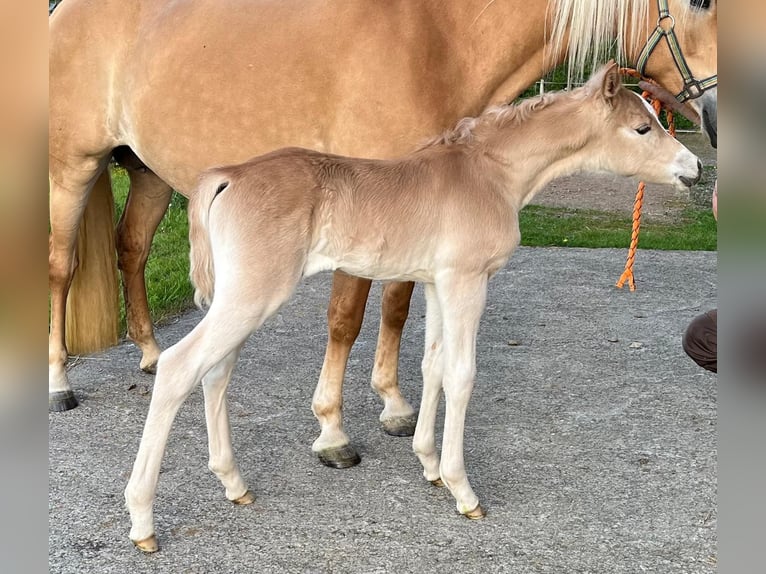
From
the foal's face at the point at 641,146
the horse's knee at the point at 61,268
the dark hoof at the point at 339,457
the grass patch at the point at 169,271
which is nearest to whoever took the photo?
the foal's face at the point at 641,146

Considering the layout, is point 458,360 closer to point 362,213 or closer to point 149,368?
point 362,213

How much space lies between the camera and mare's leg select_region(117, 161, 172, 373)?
15.0ft

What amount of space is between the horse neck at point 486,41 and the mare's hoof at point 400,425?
1.46m

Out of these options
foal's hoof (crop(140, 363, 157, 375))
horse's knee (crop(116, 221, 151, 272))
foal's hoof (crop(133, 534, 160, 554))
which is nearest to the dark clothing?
foal's hoof (crop(133, 534, 160, 554))

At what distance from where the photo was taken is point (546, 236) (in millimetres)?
8445

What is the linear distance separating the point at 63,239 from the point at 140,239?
1.68 ft

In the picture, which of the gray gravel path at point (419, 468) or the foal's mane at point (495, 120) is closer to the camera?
the gray gravel path at point (419, 468)

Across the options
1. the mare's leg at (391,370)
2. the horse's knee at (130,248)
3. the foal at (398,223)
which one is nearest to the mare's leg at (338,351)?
the mare's leg at (391,370)

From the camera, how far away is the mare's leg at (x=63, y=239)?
4.05m

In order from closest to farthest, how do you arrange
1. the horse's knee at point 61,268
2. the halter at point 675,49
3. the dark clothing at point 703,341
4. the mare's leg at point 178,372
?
the mare's leg at point 178,372, the dark clothing at point 703,341, the halter at point 675,49, the horse's knee at point 61,268

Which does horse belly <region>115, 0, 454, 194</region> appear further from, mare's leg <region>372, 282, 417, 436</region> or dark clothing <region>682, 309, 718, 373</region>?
dark clothing <region>682, 309, 718, 373</region>

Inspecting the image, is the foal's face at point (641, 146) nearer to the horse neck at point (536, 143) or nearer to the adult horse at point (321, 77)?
the horse neck at point (536, 143)

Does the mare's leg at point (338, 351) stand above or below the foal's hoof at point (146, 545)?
above

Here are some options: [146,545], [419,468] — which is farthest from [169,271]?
[146,545]
